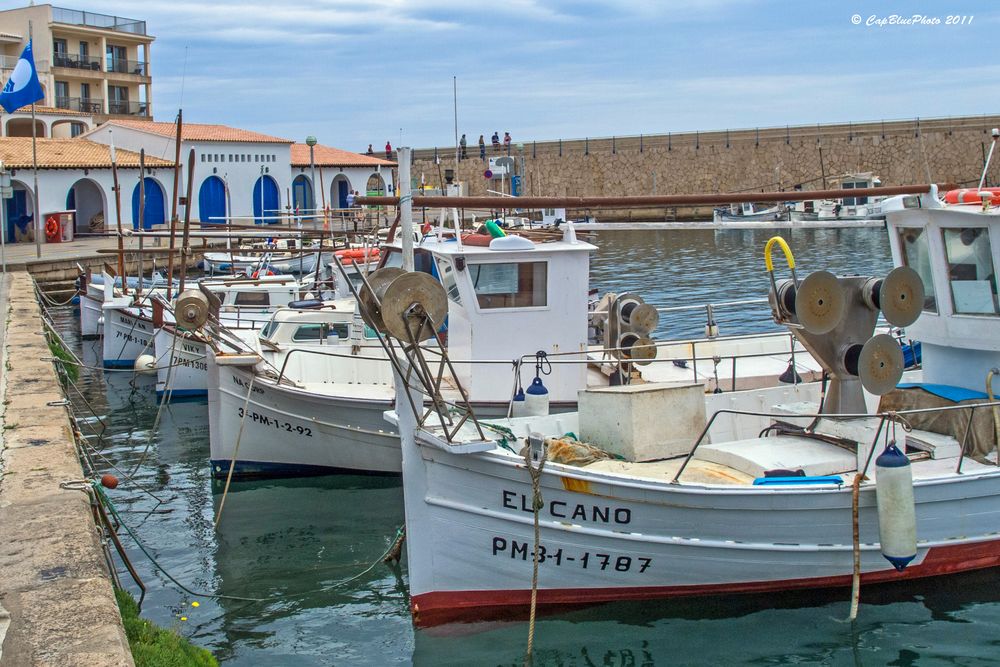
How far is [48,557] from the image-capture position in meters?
6.92

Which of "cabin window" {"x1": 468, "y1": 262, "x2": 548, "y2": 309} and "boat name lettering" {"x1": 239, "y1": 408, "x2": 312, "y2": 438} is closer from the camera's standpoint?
"cabin window" {"x1": 468, "y1": 262, "x2": 548, "y2": 309}

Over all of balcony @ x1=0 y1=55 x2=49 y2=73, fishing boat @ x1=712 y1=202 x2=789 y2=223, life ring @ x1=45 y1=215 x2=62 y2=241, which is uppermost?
balcony @ x1=0 y1=55 x2=49 y2=73

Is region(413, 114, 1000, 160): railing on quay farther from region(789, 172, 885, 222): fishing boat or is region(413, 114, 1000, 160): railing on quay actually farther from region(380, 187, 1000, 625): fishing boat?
region(380, 187, 1000, 625): fishing boat

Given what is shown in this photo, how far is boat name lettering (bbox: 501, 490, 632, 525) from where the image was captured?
8508 mm

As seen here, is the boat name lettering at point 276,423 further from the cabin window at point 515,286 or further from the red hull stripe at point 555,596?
the red hull stripe at point 555,596

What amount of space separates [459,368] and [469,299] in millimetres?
936

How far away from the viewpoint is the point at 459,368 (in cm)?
1279

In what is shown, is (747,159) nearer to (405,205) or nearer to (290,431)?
(290,431)

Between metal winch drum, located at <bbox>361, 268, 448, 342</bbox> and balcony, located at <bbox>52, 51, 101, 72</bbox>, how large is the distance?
52.8 m

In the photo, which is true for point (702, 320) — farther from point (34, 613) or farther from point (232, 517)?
point (34, 613)

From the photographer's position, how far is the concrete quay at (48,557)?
570 cm

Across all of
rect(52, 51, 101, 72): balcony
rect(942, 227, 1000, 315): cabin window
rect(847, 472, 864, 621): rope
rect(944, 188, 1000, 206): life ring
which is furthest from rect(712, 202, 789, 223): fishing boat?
rect(847, 472, 864, 621): rope

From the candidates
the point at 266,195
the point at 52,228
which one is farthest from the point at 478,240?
the point at 266,195

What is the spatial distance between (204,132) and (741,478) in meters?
39.8
